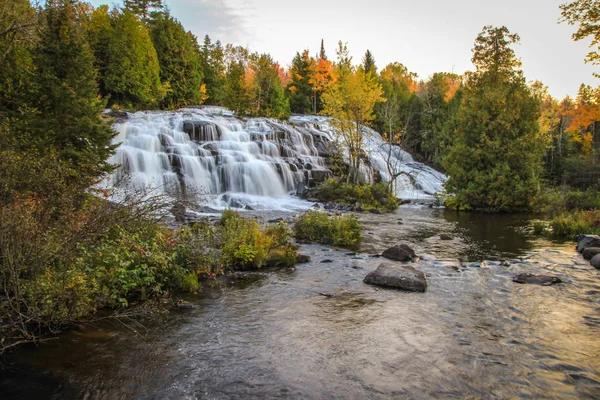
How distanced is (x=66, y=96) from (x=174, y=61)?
3492 cm

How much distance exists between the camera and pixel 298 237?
46.6 ft

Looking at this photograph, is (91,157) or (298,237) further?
(298,237)

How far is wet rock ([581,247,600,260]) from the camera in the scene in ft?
37.1

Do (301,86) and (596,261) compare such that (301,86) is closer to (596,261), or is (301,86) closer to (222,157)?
(222,157)

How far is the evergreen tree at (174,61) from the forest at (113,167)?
6.2 inches

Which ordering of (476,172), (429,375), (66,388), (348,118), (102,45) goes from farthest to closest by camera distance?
(102,45)
(348,118)
(476,172)
(429,375)
(66,388)

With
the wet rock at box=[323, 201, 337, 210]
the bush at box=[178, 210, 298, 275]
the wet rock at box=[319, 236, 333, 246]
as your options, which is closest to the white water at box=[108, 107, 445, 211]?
the wet rock at box=[323, 201, 337, 210]

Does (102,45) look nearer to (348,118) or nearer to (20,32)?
(348,118)

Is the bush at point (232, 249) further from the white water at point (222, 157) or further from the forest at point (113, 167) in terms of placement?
the white water at point (222, 157)

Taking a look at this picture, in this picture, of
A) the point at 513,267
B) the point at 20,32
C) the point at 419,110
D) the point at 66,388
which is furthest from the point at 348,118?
the point at 419,110

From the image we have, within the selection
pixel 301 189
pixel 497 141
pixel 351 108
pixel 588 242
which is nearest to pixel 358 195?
pixel 301 189

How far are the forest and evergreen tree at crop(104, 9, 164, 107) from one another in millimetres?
127

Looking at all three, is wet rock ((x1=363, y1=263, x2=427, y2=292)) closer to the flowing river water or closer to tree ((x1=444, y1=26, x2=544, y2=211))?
the flowing river water

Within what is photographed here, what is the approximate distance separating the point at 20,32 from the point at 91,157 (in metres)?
3.96
